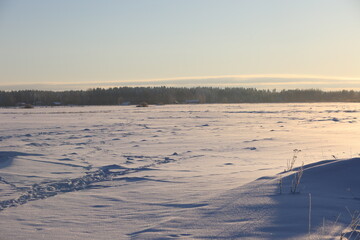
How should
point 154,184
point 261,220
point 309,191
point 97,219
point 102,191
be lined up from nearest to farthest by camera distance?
point 261,220, point 97,219, point 309,191, point 102,191, point 154,184

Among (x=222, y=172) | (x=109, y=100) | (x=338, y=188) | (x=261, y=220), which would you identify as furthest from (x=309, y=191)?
(x=109, y=100)

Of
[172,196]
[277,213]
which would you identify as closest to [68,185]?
[172,196]

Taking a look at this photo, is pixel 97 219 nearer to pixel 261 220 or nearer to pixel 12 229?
pixel 12 229

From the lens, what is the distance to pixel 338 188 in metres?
3.88

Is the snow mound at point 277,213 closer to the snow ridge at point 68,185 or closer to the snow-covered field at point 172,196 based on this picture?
the snow-covered field at point 172,196

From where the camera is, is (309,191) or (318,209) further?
(309,191)

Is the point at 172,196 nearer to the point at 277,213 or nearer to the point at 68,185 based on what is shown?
the point at 277,213

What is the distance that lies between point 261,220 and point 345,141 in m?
7.54

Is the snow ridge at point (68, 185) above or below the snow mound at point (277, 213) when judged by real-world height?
below

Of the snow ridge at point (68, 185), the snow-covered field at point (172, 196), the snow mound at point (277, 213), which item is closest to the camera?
the snow mound at point (277, 213)

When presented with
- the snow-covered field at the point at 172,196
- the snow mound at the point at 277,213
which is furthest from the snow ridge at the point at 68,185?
the snow mound at the point at 277,213

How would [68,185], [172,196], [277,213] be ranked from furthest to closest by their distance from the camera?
[68,185] < [172,196] < [277,213]

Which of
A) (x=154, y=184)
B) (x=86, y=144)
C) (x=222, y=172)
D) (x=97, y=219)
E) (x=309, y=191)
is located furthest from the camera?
(x=86, y=144)

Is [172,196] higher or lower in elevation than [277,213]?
lower
